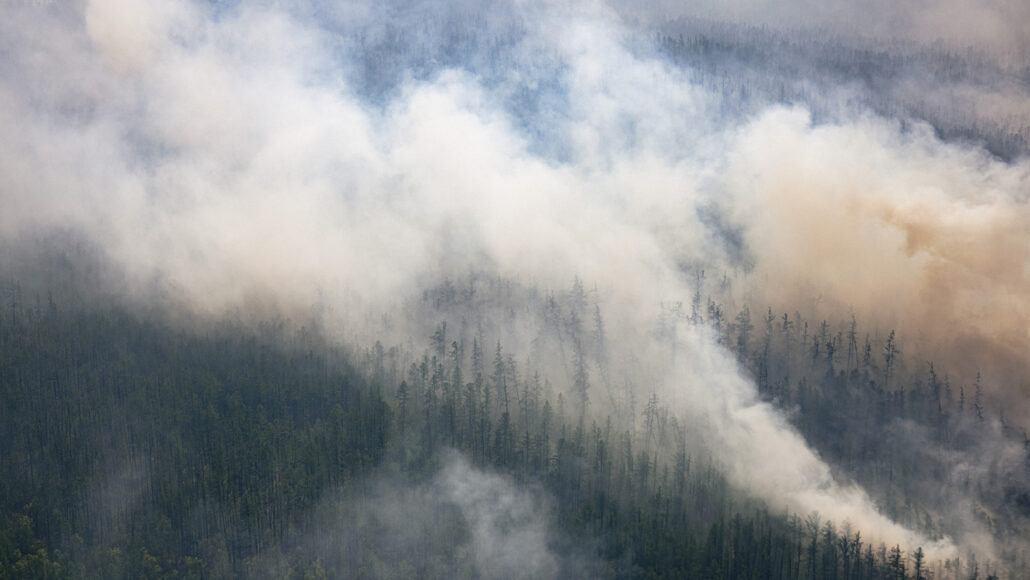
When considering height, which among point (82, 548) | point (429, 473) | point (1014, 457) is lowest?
point (82, 548)

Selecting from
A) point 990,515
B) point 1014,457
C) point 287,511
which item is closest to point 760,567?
point 990,515

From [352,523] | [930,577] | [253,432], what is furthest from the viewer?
[253,432]

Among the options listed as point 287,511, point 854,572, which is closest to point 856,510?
point 854,572

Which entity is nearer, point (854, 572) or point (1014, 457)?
point (854, 572)

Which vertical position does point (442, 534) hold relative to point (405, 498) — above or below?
below

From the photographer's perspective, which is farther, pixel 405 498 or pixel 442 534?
pixel 405 498

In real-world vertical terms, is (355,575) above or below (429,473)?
below

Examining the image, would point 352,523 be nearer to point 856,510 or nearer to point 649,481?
point 649,481

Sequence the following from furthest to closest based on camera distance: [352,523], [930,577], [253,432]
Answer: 1. [253,432]
2. [352,523]
3. [930,577]

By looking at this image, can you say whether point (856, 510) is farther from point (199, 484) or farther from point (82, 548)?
point (82, 548)
